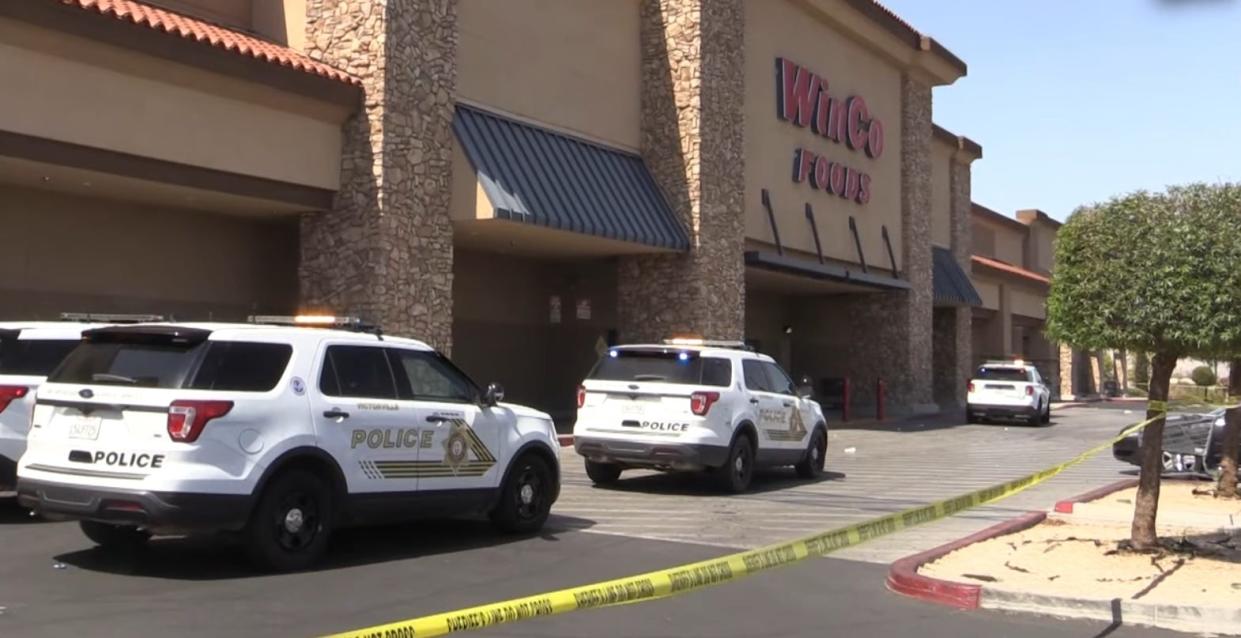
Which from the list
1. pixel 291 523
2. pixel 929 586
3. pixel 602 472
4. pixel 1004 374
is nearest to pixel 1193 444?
pixel 602 472

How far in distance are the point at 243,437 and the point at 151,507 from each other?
77 centimetres

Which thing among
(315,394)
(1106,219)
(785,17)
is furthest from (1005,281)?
(315,394)

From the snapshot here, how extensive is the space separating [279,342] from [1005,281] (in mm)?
45245

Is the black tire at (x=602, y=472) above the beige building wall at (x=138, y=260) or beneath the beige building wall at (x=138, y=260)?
beneath

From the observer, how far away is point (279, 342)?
361 inches

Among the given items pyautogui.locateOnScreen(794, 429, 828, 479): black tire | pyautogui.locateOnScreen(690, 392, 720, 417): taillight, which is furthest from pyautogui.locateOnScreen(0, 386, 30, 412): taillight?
pyautogui.locateOnScreen(794, 429, 828, 479): black tire

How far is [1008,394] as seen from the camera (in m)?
33.2

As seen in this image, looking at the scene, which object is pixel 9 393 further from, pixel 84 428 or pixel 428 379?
pixel 428 379

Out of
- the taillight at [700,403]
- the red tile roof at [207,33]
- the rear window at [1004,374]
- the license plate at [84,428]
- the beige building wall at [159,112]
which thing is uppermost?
the red tile roof at [207,33]

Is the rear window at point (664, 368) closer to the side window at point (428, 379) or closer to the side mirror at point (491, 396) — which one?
the side mirror at point (491, 396)

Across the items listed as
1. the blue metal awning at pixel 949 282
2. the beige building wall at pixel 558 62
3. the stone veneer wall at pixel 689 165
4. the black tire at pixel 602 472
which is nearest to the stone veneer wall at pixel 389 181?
the beige building wall at pixel 558 62

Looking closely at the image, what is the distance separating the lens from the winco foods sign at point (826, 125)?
30.2m

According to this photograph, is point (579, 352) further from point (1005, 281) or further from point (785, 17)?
point (1005, 281)

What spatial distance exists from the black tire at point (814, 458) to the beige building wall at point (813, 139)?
428 inches
